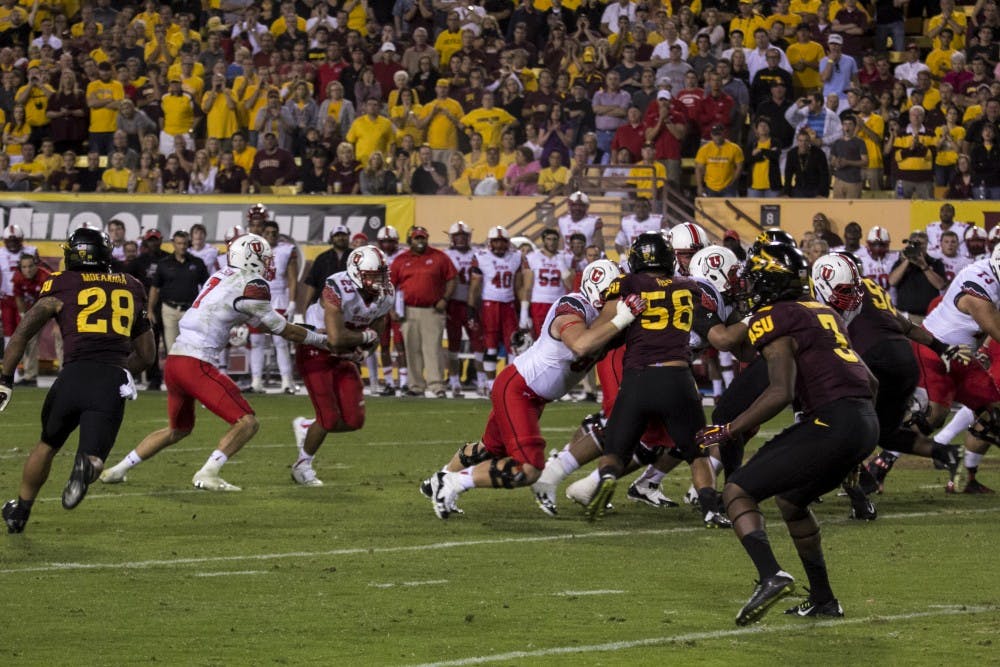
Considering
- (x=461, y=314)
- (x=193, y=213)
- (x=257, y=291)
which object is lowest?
(x=461, y=314)

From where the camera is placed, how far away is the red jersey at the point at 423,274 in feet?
61.9

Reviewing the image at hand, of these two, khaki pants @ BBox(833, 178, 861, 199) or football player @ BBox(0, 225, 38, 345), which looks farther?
football player @ BBox(0, 225, 38, 345)

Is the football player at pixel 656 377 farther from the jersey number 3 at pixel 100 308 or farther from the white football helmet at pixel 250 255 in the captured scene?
the white football helmet at pixel 250 255

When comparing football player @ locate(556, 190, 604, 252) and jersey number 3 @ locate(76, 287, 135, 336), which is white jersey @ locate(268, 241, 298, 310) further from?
jersey number 3 @ locate(76, 287, 135, 336)

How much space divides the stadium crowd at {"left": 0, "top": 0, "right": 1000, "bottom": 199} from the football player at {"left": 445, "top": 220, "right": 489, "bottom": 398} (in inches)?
52.6

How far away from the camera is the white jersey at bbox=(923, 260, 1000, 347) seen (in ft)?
36.9

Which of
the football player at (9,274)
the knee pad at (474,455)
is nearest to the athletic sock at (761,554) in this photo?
the knee pad at (474,455)

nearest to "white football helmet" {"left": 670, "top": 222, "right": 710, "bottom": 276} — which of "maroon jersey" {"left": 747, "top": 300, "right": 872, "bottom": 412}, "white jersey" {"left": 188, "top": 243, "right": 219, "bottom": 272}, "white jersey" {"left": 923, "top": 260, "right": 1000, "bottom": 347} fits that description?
"white jersey" {"left": 923, "top": 260, "right": 1000, "bottom": 347}

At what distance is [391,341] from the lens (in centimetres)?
1977

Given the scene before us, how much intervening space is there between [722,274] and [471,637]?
171 inches

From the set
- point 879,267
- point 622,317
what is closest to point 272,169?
point 879,267

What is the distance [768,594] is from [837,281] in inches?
134

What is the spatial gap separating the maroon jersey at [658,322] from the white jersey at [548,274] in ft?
30.8

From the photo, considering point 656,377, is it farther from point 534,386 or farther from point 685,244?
point 685,244
